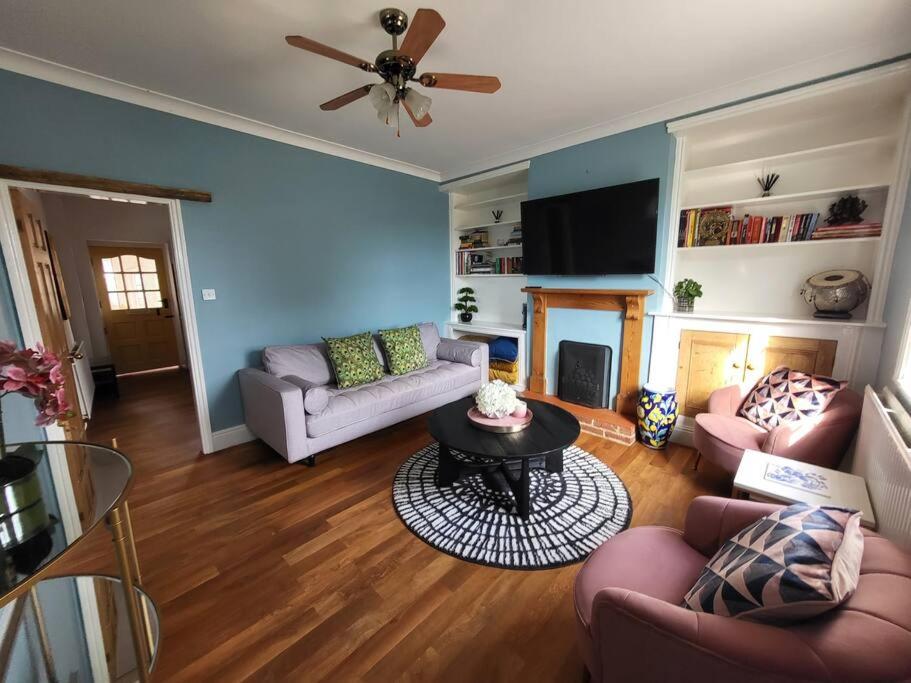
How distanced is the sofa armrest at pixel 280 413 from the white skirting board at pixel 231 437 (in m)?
0.34

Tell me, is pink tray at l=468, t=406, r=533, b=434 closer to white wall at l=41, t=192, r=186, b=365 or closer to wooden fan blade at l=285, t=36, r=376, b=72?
wooden fan blade at l=285, t=36, r=376, b=72

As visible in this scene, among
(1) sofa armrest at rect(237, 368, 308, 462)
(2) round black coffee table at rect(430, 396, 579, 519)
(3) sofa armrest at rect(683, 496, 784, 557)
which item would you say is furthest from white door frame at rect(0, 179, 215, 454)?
(3) sofa armrest at rect(683, 496, 784, 557)

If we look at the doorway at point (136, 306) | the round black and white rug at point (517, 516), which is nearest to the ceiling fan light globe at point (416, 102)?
the round black and white rug at point (517, 516)

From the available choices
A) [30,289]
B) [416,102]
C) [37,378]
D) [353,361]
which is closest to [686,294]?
[416,102]

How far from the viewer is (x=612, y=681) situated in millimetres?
896

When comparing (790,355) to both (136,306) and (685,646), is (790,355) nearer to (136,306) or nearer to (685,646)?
(685,646)

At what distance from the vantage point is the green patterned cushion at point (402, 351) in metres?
3.44

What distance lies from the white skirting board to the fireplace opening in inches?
112

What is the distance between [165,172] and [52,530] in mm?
2506

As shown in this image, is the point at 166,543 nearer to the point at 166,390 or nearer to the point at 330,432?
the point at 330,432

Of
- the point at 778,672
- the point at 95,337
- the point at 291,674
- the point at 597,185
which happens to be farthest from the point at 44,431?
the point at 597,185

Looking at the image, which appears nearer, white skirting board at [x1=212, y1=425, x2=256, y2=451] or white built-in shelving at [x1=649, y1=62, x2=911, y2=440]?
white built-in shelving at [x1=649, y1=62, x2=911, y2=440]

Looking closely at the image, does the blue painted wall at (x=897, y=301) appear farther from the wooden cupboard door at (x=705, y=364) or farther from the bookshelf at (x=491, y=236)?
the bookshelf at (x=491, y=236)

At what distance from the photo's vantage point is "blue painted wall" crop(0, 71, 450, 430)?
7.22ft
